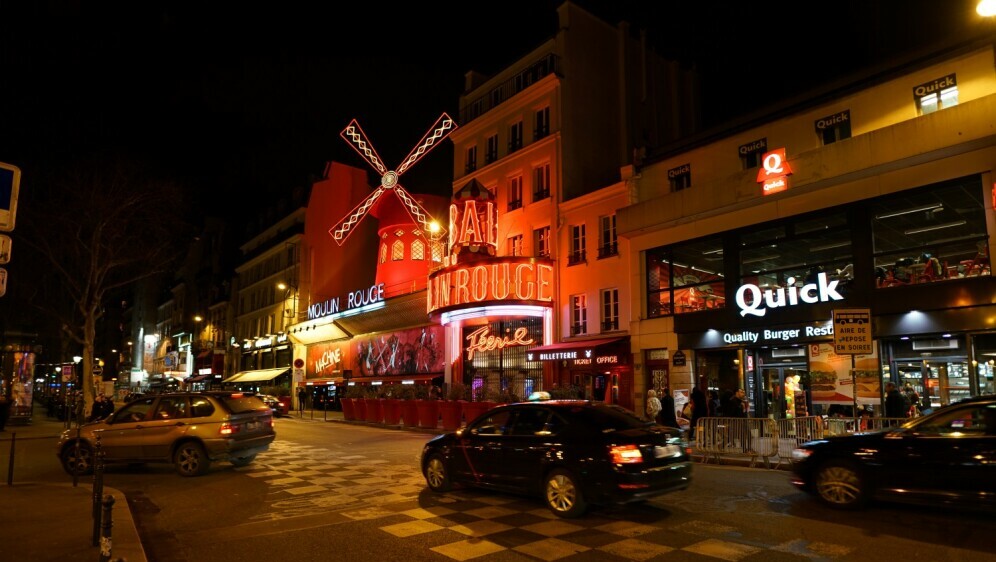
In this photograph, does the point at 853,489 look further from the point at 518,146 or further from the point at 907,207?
the point at 518,146

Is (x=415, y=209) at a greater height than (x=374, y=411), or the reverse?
(x=415, y=209)

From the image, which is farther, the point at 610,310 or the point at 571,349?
the point at 610,310

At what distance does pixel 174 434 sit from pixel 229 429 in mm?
1088

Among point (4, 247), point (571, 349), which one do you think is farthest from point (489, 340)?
point (4, 247)

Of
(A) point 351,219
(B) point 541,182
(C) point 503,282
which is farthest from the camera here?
(A) point 351,219

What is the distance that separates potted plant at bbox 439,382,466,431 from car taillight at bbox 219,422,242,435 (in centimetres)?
1126

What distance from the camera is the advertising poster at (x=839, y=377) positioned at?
17359mm

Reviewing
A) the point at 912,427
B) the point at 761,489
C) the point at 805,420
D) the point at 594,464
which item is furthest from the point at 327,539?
the point at 805,420

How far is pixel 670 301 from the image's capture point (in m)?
22.9

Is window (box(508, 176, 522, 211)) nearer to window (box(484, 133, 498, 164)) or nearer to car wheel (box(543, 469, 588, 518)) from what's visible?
window (box(484, 133, 498, 164))

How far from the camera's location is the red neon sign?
29.1 m

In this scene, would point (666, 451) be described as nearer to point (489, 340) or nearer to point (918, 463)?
point (918, 463)

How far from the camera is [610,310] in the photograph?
25484 mm

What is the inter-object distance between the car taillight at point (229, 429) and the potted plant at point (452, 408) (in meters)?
11.3
